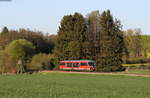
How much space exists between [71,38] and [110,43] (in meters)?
9.17

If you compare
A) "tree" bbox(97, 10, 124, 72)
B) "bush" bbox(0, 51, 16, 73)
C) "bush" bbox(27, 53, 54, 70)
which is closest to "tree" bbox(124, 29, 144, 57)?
"tree" bbox(97, 10, 124, 72)

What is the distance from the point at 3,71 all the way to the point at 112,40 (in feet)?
78.2

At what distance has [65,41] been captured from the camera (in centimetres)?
7319

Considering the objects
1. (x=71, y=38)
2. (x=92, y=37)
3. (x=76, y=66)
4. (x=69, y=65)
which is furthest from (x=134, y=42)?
(x=76, y=66)

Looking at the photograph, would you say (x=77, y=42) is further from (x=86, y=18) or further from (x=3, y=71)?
(x=3, y=71)

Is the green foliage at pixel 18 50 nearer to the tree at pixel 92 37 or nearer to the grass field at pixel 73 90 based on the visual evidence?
the tree at pixel 92 37

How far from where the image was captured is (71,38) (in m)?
71.8

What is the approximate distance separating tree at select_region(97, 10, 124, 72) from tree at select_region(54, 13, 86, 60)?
475cm

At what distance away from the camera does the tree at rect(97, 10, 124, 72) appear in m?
67.0

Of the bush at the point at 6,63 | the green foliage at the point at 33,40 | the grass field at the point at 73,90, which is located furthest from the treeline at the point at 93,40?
the grass field at the point at 73,90

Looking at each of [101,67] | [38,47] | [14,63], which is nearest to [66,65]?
[101,67]

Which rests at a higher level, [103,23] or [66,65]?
[103,23]

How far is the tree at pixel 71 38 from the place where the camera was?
69.8 m

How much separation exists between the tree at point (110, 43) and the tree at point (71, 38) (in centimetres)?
475
